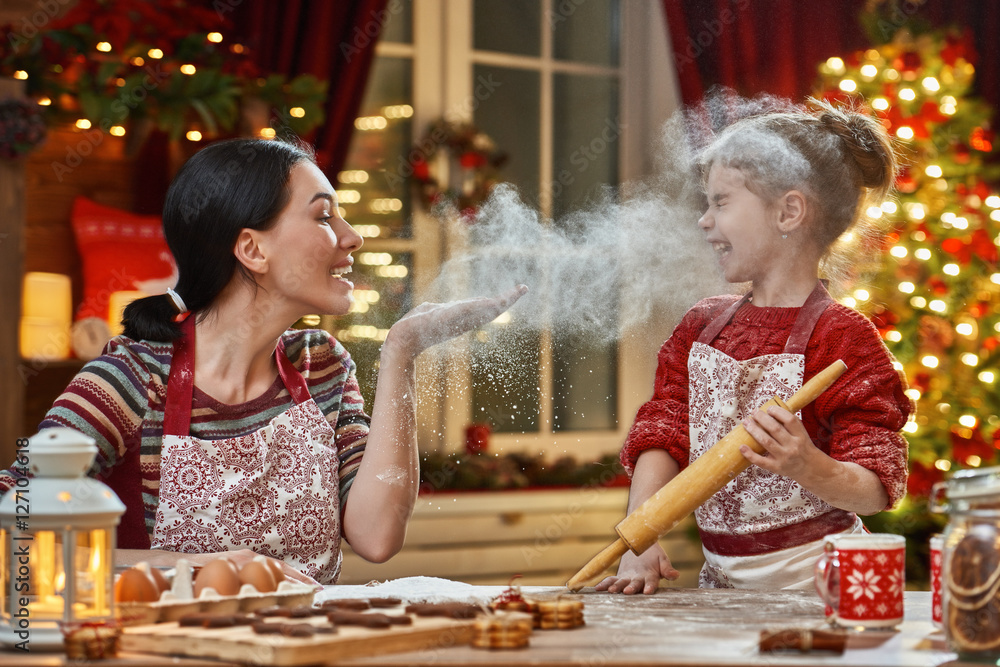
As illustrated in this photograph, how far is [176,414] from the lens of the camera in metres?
1.64

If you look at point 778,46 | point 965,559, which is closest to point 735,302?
point 965,559

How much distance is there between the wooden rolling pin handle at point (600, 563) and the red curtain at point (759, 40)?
3.24 m

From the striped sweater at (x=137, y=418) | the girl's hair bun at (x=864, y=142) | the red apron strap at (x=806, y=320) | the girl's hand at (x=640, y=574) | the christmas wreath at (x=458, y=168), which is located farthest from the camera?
the christmas wreath at (x=458, y=168)

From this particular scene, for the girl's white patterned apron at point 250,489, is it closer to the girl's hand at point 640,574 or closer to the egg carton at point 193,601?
the egg carton at point 193,601

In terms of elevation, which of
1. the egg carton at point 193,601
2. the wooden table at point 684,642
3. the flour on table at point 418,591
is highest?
the egg carton at point 193,601

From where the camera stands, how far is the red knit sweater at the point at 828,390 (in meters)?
1.56

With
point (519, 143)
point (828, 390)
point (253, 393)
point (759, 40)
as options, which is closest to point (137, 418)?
point (253, 393)

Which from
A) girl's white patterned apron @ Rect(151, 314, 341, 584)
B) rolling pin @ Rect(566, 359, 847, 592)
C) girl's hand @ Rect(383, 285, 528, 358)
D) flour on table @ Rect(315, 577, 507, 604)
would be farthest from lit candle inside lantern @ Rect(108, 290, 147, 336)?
rolling pin @ Rect(566, 359, 847, 592)

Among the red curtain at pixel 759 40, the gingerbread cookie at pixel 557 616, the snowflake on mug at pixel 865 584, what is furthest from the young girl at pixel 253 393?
the red curtain at pixel 759 40

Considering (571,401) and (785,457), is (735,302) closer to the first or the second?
(785,457)

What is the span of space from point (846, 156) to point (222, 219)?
3.46 feet

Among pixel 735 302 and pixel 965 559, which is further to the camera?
pixel 735 302

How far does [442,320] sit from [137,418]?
1.61 feet

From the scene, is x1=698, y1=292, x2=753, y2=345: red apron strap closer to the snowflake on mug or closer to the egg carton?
the snowflake on mug
